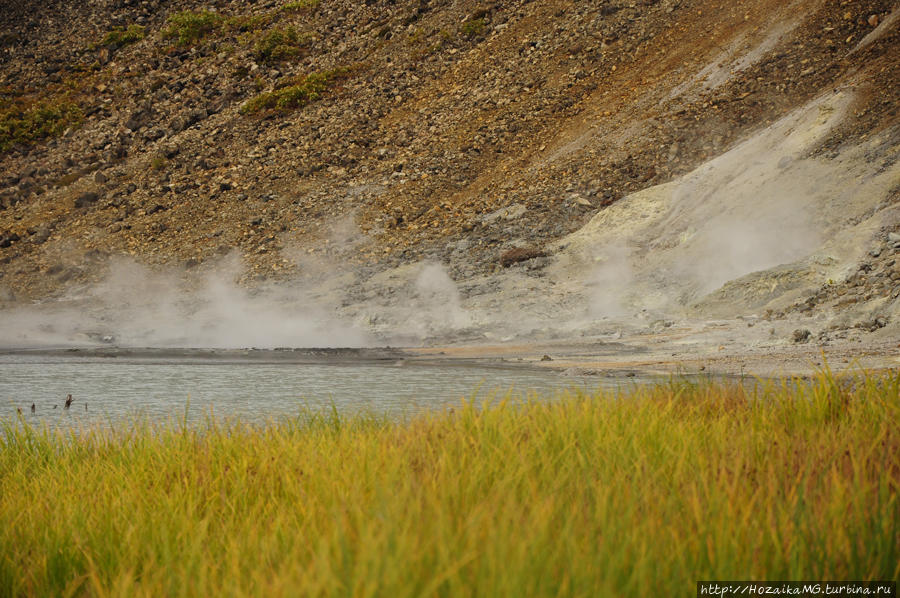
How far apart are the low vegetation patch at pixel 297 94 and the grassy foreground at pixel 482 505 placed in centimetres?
3293

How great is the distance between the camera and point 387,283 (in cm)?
2503

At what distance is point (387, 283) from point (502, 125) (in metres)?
10.2

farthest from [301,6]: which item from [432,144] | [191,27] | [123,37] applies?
[432,144]

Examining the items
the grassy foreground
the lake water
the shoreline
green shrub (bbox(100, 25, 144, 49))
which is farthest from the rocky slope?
the grassy foreground

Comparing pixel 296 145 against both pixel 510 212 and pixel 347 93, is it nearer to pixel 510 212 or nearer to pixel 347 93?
pixel 347 93

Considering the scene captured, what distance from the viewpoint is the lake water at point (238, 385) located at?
10.5 metres

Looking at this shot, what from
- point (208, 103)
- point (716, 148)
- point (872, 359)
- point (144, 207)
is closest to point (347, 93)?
point (208, 103)

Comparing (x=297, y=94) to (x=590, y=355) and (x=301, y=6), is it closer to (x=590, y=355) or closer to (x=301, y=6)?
(x=301, y=6)

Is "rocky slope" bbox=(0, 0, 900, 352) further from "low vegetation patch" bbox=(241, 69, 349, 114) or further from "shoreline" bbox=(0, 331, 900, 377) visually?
"shoreline" bbox=(0, 331, 900, 377)

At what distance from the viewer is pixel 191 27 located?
148 feet

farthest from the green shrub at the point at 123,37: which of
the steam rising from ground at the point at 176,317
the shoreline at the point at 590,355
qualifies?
the shoreline at the point at 590,355

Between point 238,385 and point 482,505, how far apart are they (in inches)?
451

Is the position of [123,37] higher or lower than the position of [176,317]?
higher

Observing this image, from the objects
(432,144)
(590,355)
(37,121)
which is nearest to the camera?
(590,355)
